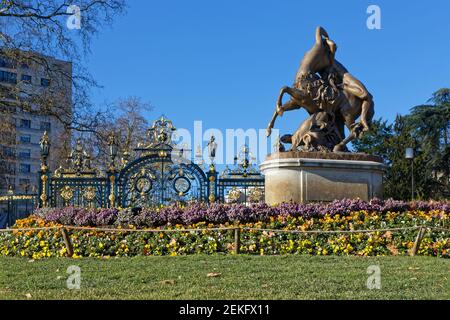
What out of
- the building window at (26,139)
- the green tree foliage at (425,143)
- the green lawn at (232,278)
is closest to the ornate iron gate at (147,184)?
the green lawn at (232,278)

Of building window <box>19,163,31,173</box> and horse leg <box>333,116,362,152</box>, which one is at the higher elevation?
building window <box>19,163,31,173</box>

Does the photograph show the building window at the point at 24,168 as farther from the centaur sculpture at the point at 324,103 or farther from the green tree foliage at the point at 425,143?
the centaur sculpture at the point at 324,103

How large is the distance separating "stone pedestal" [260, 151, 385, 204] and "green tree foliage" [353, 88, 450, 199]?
16.2 meters

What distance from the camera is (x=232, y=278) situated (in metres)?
8.02

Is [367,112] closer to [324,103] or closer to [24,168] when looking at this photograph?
[324,103]

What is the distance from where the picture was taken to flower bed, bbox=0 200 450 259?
1203cm

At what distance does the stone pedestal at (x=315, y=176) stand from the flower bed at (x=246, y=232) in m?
0.82

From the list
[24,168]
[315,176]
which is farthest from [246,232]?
[24,168]

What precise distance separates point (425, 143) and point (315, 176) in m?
22.5

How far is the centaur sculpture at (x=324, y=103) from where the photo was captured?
15.7 m

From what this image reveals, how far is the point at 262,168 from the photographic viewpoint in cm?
A: 1549

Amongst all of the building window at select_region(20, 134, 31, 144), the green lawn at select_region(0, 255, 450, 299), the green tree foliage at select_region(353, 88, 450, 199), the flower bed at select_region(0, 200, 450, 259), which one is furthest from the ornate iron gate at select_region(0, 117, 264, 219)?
the building window at select_region(20, 134, 31, 144)

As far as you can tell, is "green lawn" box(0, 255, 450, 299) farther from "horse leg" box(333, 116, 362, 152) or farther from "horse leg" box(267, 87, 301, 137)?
"horse leg" box(267, 87, 301, 137)
